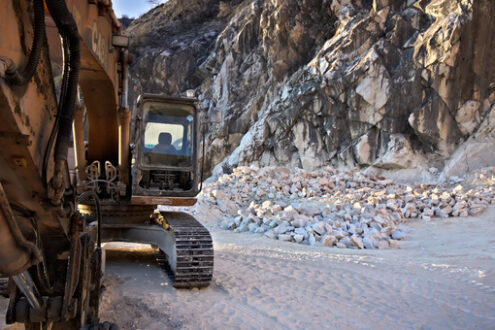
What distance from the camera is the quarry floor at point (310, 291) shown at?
434 cm

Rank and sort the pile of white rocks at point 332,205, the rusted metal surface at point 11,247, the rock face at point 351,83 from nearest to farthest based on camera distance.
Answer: the rusted metal surface at point 11,247 → the pile of white rocks at point 332,205 → the rock face at point 351,83

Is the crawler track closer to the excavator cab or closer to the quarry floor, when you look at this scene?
the quarry floor

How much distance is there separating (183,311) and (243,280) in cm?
158

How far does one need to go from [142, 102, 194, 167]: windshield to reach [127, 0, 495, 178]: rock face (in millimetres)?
14927

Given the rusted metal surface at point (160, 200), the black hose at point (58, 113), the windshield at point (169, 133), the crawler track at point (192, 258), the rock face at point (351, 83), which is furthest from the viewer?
the rock face at point (351, 83)

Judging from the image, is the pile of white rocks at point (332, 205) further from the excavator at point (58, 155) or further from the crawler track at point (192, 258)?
the excavator at point (58, 155)

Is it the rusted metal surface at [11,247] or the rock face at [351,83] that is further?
the rock face at [351,83]

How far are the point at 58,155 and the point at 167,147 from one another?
407cm

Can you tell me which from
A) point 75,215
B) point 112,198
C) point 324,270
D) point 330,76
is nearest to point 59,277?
point 75,215

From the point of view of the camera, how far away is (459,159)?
57.0 ft

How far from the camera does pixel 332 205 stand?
12.9m

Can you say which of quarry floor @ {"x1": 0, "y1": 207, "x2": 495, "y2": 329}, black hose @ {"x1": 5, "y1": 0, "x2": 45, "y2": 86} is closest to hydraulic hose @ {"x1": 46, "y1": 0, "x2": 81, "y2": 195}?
black hose @ {"x1": 5, "y1": 0, "x2": 45, "y2": 86}

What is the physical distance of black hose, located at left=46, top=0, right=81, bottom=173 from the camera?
82.1 inches

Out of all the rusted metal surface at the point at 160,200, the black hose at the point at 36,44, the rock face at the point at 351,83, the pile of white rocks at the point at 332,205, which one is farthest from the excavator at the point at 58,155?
the rock face at the point at 351,83
